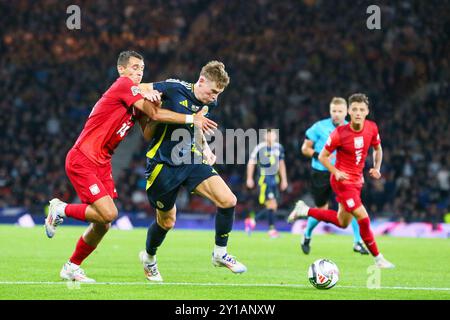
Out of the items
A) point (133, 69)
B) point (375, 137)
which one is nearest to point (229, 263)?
point (133, 69)

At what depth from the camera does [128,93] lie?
28.5 ft

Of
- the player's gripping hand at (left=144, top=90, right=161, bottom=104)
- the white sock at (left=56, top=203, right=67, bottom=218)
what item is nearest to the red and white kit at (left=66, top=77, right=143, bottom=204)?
the player's gripping hand at (left=144, top=90, right=161, bottom=104)

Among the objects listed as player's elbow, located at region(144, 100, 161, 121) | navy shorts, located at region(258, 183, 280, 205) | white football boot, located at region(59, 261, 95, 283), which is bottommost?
navy shorts, located at region(258, 183, 280, 205)

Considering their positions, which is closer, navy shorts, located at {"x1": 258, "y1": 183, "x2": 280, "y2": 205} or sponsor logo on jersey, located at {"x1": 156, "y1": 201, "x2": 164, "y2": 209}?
sponsor logo on jersey, located at {"x1": 156, "y1": 201, "x2": 164, "y2": 209}

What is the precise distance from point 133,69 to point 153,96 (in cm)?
63

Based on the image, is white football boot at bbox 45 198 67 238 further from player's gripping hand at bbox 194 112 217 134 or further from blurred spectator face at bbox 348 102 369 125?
blurred spectator face at bbox 348 102 369 125

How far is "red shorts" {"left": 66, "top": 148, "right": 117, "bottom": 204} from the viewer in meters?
8.58

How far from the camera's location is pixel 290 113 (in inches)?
1079

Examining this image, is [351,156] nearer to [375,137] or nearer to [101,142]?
[375,137]

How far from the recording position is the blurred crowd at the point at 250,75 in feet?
81.0

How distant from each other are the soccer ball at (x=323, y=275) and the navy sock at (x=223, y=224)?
107 centimetres

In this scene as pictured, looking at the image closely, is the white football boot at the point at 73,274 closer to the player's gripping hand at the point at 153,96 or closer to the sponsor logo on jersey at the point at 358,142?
the player's gripping hand at the point at 153,96

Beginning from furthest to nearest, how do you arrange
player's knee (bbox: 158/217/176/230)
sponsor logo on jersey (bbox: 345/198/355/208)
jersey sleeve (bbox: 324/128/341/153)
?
jersey sleeve (bbox: 324/128/341/153) → sponsor logo on jersey (bbox: 345/198/355/208) → player's knee (bbox: 158/217/176/230)

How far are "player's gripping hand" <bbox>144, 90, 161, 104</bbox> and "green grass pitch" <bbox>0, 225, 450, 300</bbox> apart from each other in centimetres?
188
